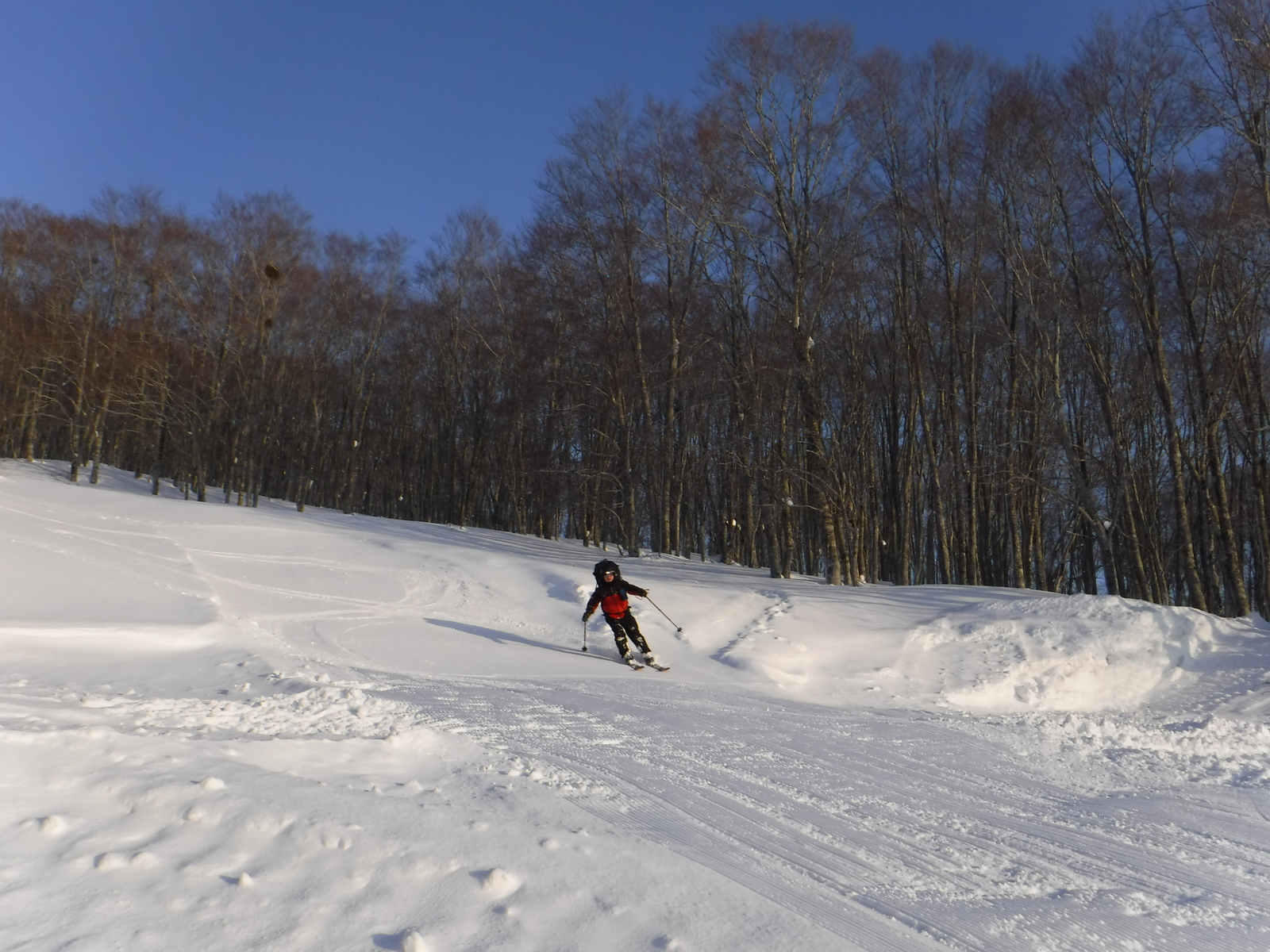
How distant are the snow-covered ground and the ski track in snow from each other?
0.03 metres

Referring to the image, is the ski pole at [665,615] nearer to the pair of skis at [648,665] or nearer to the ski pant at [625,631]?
the ski pant at [625,631]

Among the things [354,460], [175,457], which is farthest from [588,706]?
[175,457]

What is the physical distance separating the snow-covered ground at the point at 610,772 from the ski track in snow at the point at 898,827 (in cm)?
3

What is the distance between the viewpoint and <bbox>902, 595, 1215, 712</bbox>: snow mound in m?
10.3

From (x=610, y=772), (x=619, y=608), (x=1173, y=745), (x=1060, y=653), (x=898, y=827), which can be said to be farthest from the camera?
(x=619, y=608)

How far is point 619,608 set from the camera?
11.4 metres

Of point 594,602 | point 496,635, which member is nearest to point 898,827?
point 594,602

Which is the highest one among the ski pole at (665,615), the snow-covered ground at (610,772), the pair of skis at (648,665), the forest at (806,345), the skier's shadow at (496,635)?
the forest at (806,345)

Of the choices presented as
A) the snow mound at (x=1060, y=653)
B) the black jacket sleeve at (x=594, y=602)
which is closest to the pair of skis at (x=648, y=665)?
the black jacket sleeve at (x=594, y=602)

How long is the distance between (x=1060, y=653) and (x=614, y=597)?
6804 mm

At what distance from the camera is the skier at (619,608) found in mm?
11250

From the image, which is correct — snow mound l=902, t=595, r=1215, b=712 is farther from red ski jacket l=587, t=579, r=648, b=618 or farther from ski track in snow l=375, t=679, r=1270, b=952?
red ski jacket l=587, t=579, r=648, b=618

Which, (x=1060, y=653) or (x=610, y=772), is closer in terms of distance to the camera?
(x=610, y=772)

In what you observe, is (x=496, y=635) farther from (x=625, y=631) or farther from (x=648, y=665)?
(x=648, y=665)
